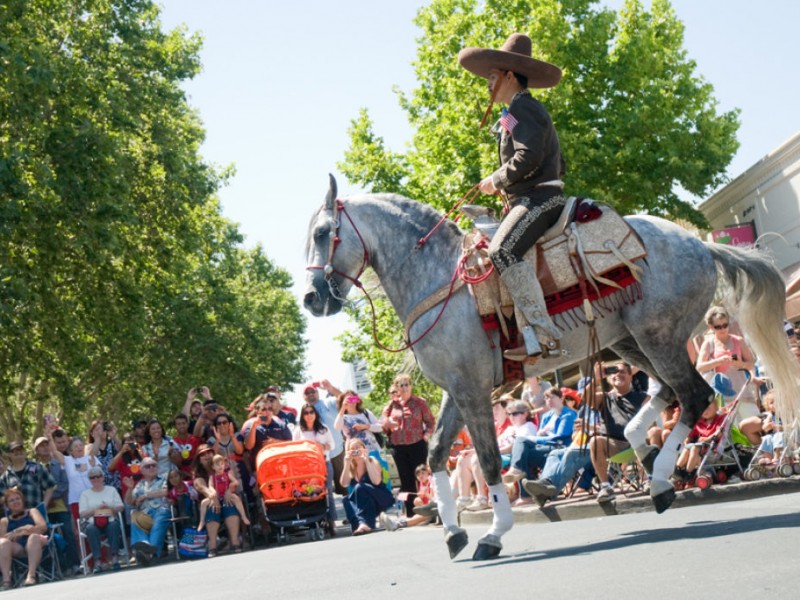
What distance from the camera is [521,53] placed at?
10.6m

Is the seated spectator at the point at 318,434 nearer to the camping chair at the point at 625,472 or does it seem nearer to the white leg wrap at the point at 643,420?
the camping chair at the point at 625,472

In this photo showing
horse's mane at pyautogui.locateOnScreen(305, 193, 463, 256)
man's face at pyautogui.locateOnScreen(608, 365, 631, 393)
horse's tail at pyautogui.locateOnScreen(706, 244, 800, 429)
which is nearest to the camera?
horse's tail at pyautogui.locateOnScreen(706, 244, 800, 429)

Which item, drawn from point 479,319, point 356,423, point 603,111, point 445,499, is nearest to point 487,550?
point 445,499

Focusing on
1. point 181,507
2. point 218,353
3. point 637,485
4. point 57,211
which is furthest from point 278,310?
point 637,485

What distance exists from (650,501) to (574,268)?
353 centimetres

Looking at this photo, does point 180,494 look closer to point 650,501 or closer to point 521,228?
point 650,501

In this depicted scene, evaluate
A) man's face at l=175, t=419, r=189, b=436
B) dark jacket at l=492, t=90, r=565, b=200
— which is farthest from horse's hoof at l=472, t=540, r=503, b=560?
man's face at l=175, t=419, r=189, b=436

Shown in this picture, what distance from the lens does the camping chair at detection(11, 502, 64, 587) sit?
1920 cm

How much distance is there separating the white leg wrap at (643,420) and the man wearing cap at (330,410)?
10752mm

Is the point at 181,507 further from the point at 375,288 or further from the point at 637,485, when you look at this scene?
the point at 375,288

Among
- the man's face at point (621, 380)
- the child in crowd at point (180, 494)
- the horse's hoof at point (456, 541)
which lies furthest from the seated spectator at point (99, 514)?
the horse's hoof at point (456, 541)

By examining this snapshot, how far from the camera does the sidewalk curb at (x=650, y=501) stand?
486 inches

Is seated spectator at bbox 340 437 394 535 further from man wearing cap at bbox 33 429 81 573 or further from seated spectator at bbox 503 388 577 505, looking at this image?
man wearing cap at bbox 33 429 81 573

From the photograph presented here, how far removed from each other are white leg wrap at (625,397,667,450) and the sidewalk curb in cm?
198
